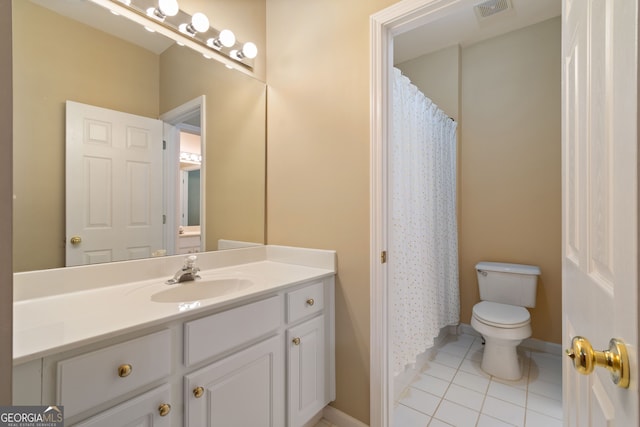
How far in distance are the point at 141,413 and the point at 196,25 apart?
5.39 ft

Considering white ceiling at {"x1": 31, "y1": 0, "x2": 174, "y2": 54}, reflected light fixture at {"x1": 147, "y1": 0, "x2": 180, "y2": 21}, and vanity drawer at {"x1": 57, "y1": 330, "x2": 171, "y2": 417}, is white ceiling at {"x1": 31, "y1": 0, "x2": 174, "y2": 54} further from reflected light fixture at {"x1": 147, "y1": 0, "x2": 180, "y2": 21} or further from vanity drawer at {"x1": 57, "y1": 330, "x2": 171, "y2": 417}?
vanity drawer at {"x1": 57, "y1": 330, "x2": 171, "y2": 417}

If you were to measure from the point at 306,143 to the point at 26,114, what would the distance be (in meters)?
1.15

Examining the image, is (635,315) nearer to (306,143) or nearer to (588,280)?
(588,280)

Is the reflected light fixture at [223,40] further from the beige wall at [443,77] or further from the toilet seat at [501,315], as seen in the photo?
the toilet seat at [501,315]

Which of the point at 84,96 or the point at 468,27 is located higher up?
the point at 468,27

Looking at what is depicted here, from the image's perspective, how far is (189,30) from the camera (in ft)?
4.70

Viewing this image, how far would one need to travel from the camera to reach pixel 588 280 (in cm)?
57

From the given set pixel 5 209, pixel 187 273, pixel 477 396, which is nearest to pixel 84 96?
pixel 187 273

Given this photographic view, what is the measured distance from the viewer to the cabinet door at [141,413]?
2.41 feet

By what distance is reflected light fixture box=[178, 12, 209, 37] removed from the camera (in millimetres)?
1404

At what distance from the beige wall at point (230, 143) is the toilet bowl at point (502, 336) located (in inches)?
64.2

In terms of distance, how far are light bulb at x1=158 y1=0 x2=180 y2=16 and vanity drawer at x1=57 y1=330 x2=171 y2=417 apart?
140cm

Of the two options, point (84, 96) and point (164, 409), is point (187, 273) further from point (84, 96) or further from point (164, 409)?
point (84, 96)

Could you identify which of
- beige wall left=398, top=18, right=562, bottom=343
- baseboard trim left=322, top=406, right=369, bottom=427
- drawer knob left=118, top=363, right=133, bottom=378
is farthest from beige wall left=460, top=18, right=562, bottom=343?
drawer knob left=118, top=363, right=133, bottom=378
